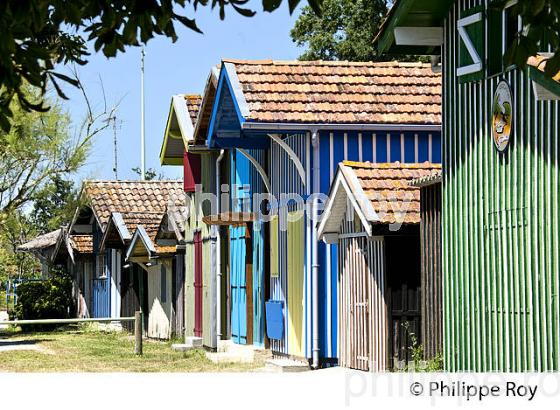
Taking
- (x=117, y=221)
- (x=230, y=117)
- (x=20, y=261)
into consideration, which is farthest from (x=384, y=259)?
(x=20, y=261)

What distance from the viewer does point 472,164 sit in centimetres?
1348

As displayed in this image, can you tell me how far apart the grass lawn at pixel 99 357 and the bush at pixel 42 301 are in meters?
5.10

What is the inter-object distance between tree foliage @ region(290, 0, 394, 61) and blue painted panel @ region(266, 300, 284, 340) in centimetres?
1989

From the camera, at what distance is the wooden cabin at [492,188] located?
38.5ft

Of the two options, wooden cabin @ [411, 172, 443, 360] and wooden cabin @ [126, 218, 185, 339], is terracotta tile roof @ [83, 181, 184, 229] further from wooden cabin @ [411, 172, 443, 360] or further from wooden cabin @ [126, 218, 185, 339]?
wooden cabin @ [411, 172, 443, 360]

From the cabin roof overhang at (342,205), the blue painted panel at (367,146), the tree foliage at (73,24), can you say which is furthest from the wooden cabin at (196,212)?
the tree foliage at (73,24)

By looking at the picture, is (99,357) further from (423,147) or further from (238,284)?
(423,147)

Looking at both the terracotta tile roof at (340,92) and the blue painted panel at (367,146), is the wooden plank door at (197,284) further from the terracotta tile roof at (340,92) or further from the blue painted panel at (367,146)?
the blue painted panel at (367,146)

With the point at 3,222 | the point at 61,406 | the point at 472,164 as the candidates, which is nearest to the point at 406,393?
the point at 61,406

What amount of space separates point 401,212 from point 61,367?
8.45m

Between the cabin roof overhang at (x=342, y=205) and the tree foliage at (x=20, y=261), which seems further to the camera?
the tree foliage at (x=20, y=261)

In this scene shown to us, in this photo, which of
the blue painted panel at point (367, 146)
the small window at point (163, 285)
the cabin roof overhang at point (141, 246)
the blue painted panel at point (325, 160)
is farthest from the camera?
the small window at point (163, 285)

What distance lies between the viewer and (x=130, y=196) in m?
37.5

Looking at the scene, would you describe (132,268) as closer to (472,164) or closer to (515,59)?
(472,164)
